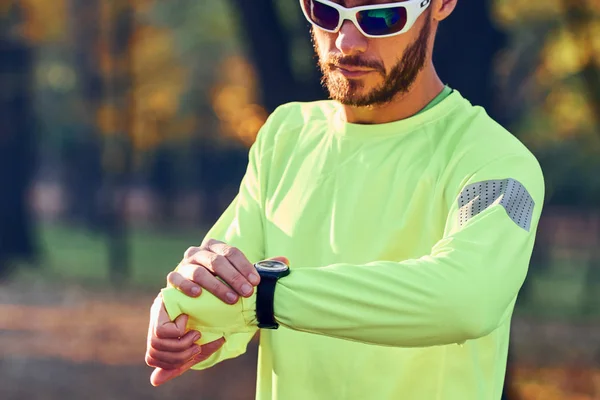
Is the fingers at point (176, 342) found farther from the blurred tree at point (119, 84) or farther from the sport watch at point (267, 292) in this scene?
the blurred tree at point (119, 84)

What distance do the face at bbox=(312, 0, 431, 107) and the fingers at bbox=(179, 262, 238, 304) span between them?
608mm

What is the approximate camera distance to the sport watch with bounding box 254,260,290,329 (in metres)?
2.26

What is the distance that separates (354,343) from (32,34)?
19095mm

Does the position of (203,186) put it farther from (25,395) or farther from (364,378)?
(364,378)

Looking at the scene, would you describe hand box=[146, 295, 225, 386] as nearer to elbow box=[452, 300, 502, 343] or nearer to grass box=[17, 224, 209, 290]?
elbow box=[452, 300, 502, 343]

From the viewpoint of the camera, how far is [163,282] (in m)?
18.6

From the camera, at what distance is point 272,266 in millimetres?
2305

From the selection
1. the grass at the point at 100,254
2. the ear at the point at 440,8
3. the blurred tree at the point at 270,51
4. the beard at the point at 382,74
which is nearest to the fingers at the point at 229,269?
the beard at the point at 382,74

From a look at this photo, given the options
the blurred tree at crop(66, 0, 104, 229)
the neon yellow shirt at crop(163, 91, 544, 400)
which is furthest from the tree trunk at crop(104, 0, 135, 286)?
the neon yellow shirt at crop(163, 91, 544, 400)

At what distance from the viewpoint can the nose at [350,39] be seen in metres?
2.55

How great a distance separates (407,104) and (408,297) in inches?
28.0

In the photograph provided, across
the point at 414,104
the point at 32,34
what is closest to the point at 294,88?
the point at 414,104

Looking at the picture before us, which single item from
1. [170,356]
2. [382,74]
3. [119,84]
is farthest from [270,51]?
[119,84]

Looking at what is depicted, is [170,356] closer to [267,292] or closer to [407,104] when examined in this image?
[267,292]
